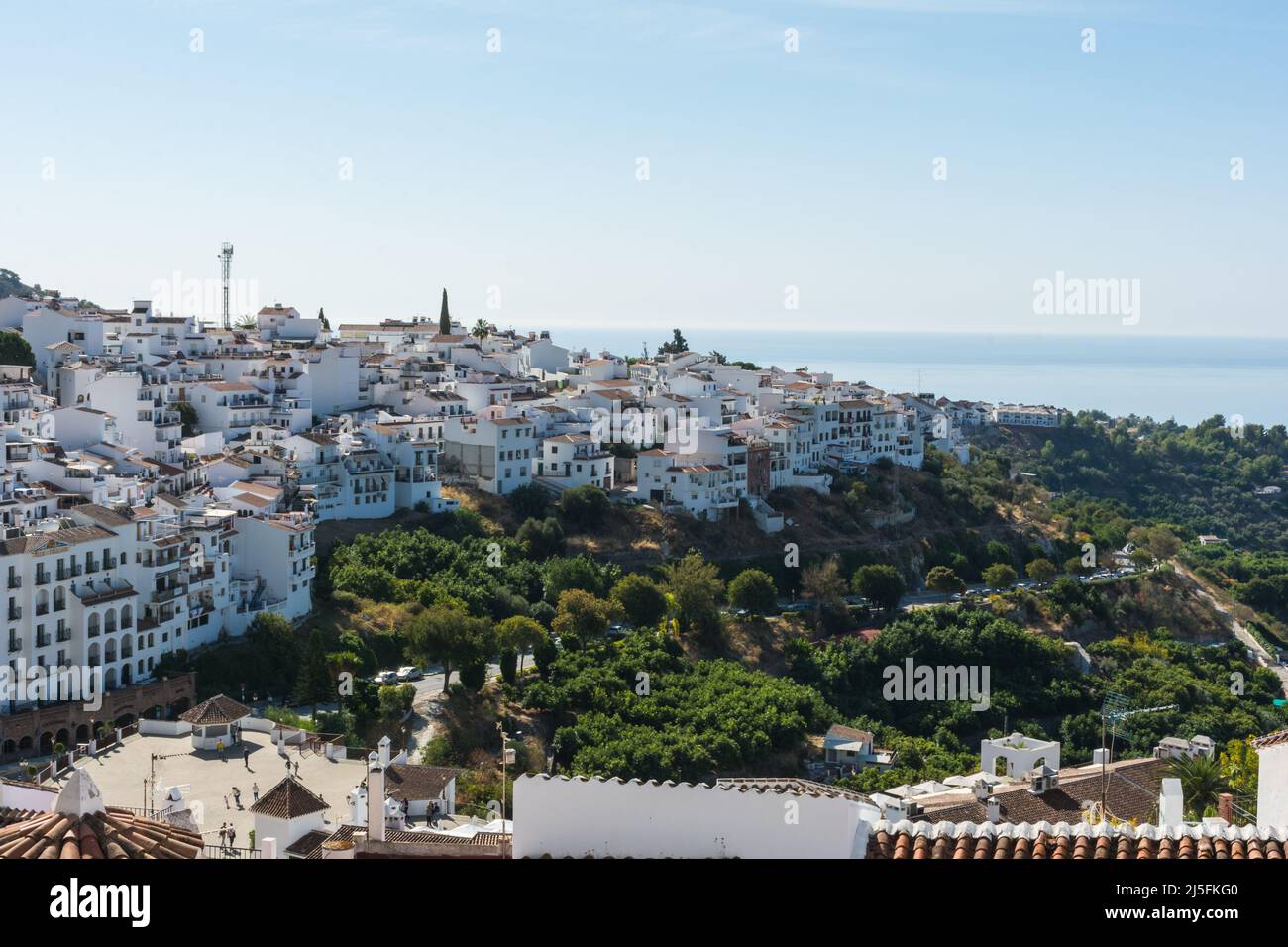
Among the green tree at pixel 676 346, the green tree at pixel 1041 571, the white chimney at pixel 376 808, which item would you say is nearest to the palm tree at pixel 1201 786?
the white chimney at pixel 376 808

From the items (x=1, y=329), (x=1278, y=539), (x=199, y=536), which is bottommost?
(x=1278, y=539)

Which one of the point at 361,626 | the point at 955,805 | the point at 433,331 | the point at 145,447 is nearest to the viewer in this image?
the point at 955,805

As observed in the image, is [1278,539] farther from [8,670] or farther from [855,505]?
[8,670]

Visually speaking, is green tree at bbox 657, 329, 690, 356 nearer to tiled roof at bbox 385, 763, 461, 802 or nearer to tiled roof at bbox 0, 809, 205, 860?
tiled roof at bbox 385, 763, 461, 802

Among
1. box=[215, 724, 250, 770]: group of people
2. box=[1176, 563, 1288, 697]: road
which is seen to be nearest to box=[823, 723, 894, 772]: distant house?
box=[215, 724, 250, 770]: group of people

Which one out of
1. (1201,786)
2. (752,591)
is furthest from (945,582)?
(1201,786)

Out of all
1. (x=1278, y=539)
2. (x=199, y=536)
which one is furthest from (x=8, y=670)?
(x=1278, y=539)
